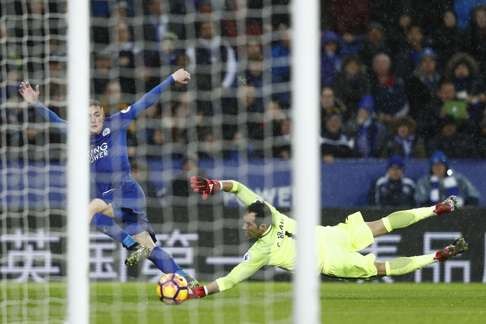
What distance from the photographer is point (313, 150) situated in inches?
231

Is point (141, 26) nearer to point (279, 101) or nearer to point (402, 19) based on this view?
point (279, 101)

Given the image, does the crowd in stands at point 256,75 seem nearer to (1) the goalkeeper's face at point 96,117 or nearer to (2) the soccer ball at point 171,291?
(1) the goalkeeper's face at point 96,117

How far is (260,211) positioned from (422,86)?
4776mm

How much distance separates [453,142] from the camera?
1376 cm

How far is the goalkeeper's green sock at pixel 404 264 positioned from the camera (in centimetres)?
1042

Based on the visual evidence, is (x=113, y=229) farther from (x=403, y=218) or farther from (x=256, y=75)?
(x=256, y=75)

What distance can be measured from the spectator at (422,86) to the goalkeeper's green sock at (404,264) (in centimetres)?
378

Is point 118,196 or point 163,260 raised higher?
point 118,196

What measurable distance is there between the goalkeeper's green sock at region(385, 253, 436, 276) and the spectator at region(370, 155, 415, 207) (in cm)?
263

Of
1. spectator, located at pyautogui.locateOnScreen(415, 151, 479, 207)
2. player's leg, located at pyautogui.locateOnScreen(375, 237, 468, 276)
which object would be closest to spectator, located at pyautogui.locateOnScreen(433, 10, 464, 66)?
spectator, located at pyautogui.locateOnScreen(415, 151, 479, 207)

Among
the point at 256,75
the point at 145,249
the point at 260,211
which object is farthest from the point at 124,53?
the point at 260,211

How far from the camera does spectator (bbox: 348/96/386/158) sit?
13.8m

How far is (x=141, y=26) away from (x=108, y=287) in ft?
8.73

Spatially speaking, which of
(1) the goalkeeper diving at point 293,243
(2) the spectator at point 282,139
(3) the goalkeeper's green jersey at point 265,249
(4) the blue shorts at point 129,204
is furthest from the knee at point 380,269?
(2) the spectator at point 282,139
